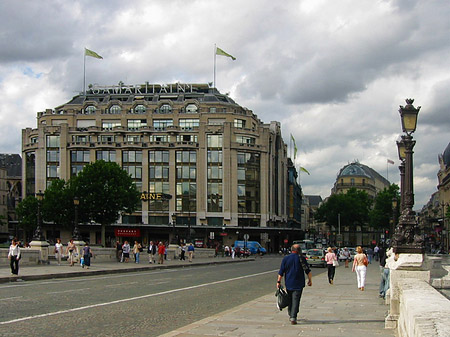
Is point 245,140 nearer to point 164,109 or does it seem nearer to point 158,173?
point 164,109

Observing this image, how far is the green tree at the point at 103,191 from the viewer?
2950 inches

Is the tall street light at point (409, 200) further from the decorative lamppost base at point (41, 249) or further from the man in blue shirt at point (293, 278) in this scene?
the decorative lamppost base at point (41, 249)

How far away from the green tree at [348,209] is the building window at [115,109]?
61.8m

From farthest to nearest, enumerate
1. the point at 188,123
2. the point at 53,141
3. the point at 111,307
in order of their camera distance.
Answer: the point at 188,123 → the point at 53,141 → the point at 111,307

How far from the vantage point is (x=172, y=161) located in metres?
95.5

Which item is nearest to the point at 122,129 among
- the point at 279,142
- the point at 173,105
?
the point at 173,105

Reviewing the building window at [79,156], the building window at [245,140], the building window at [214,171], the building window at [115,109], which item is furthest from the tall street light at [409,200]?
the building window at [115,109]

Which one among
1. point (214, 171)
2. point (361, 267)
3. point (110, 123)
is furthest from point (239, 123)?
point (361, 267)

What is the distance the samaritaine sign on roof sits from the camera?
108 metres

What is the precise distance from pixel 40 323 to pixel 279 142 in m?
99.3

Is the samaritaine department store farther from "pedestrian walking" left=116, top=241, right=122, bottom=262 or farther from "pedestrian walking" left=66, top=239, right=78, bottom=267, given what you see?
"pedestrian walking" left=66, top=239, right=78, bottom=267

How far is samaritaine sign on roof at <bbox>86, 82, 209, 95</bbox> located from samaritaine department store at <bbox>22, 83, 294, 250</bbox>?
8343mm

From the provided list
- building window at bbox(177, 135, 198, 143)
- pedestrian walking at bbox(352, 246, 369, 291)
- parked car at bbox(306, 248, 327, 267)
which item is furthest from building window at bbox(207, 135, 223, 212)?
pedestrian walking at bbox(352, 246, 369, 291)

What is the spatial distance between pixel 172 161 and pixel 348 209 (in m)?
59.2
